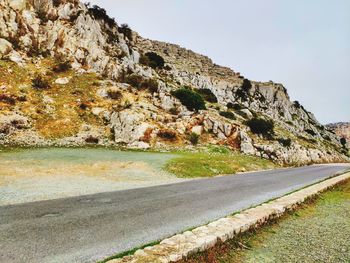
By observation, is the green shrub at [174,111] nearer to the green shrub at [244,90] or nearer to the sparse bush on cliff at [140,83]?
the sparse bush on cliff at [140,83]

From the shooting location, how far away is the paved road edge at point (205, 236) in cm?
545

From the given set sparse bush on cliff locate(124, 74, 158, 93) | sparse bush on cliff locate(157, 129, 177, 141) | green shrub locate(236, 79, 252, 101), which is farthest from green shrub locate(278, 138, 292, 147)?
green shrub locate(236, 79, 252, 101)

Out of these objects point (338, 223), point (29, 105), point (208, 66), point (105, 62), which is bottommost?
point (338, 223)

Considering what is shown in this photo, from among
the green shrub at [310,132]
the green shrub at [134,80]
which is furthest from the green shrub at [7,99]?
the green shrub at [310,132]

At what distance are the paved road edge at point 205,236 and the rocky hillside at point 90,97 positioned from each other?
2673 centimetres

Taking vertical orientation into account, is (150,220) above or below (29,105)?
below

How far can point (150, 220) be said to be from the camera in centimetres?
879

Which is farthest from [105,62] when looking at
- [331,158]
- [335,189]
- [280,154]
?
[331,158]

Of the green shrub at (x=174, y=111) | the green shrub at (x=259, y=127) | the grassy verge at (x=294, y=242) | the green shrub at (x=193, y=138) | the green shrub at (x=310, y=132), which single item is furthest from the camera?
the green shrub at (x=310, y=132)

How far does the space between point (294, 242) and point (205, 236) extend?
2.45m

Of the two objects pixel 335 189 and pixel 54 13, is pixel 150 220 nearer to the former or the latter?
pixel 335 189

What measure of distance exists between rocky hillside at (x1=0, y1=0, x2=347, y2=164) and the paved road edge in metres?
26.7

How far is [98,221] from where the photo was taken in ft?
27.4

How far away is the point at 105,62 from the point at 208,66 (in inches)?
2813
